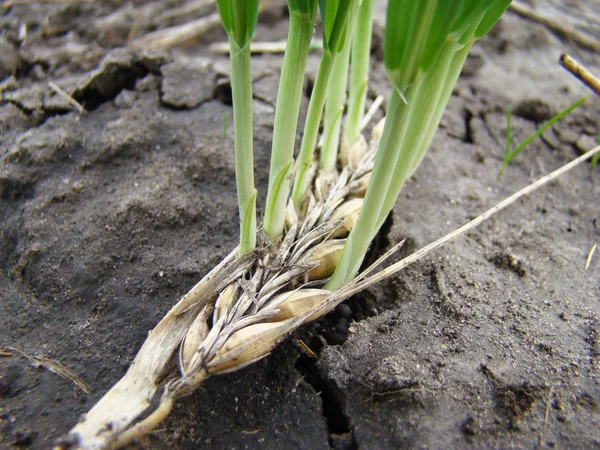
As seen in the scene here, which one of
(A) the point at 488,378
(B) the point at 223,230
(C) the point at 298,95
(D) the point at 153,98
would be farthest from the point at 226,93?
(A) the point at 488,378

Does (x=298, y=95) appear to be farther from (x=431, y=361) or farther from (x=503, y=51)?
(x=503, y=51)

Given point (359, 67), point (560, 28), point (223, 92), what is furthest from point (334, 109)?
point (560, 28)

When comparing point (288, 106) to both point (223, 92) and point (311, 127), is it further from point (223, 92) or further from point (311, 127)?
point (223, 92)

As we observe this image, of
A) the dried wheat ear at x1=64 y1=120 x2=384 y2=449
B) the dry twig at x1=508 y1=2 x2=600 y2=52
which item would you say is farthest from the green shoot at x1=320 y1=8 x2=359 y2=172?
the dry twig at x1=508 y1=2 x2=600 y2=52

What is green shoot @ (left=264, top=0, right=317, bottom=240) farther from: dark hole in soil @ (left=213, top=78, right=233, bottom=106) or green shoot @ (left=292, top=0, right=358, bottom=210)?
dark hole in soil @ (left=213, top=78, right=233, bottom=106)

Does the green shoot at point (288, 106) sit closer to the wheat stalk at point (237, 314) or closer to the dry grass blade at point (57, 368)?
the wheat stalk at point (237, 314)

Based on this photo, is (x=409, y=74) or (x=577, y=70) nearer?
(x=409, y=74)
